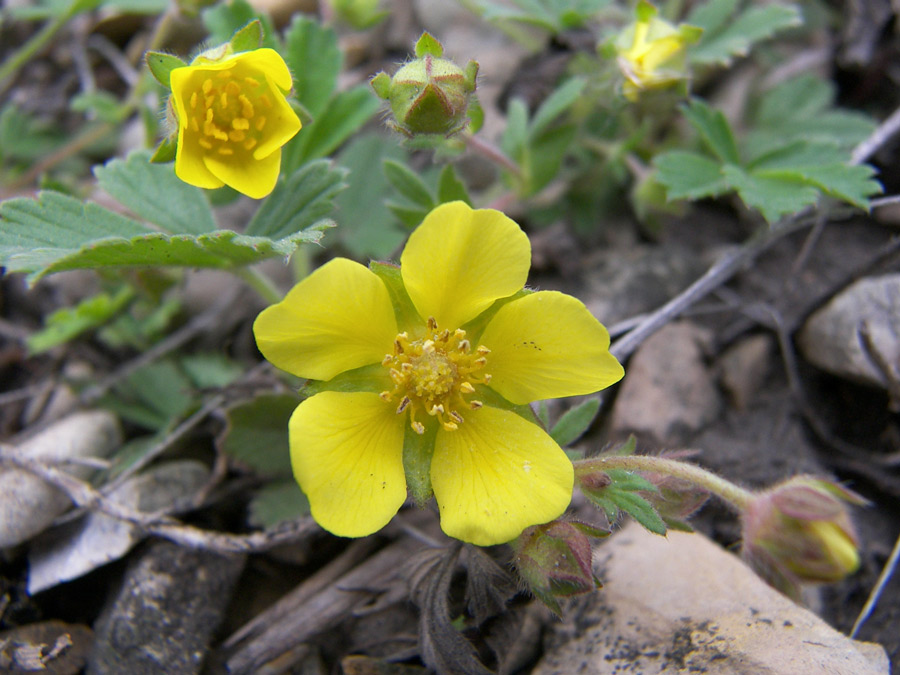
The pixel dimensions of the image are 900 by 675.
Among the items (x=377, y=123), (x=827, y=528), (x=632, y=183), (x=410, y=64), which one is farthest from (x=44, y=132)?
(x=827, y=528)

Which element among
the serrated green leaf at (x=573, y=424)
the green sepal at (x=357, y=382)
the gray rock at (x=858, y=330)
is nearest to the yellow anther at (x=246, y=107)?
the green sepal at (x=357, y=382)

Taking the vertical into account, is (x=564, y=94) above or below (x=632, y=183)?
above

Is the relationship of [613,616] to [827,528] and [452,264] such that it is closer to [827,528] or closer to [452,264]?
[827,528]

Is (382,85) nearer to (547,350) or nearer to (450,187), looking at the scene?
(450,187)

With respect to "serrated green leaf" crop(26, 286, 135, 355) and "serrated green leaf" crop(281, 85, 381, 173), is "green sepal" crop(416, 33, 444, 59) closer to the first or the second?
"serrated green leaf" crop(281, 85, 381, 173)

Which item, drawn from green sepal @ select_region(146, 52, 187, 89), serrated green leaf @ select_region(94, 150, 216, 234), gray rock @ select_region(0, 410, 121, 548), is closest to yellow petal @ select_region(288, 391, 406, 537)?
serrated green leaf @ select_region(94, 150, 216, 234)

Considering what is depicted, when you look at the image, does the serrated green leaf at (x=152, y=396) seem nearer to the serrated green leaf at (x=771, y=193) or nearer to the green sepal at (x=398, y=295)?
the green sepal at (x=398, y=295)
